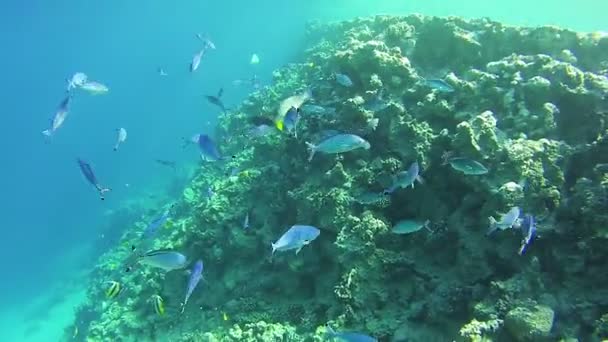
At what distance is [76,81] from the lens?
24.6 ft

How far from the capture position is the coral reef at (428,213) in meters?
4.36

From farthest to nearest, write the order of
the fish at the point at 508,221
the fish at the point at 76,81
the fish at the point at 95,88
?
the fish at the point at 95,88 → the fish at the point at 76,81 → the fish at the point at 508,221

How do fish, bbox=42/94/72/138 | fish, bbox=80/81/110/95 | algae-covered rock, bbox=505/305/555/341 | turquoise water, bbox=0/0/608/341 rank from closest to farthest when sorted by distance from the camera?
algae-covered rock, bbox=505/305/555/341
fish, bbox=42/94/72/138
fish, bbox=80/81/110/95
turquoise water, bbox=0/0/608/341

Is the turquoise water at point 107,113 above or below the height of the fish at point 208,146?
below

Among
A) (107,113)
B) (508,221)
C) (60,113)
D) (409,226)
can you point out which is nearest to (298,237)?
(409,226)

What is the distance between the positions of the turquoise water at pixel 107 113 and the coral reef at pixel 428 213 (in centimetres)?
1246

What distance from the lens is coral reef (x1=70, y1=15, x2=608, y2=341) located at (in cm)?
436

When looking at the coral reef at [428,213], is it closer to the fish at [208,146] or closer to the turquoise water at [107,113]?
the fish at [208,146]

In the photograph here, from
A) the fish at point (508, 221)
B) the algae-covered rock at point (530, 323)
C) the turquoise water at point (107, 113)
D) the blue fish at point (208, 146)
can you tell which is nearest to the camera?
the algae-covered rock at point (530, 323)

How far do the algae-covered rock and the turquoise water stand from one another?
17013 mm

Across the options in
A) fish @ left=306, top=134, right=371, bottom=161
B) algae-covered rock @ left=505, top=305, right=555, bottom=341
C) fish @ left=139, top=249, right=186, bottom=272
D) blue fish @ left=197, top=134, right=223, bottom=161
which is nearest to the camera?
algae-covered rock @ left=505, top=305, right=555, bottom=341

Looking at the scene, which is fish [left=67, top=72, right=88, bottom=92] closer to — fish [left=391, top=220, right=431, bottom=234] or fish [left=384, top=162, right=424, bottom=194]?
fish [left=384, top=162, right=424, bottom=194]

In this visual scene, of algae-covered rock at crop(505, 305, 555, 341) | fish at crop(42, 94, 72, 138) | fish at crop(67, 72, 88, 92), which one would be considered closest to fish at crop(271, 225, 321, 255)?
algae-covered rock at crop(505, 305, 555, 341)

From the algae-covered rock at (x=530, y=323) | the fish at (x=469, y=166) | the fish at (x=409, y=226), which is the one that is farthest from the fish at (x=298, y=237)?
the algae-covered rock at (x=530, y=323)
